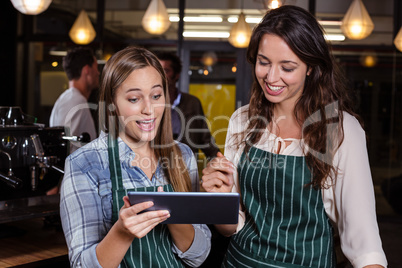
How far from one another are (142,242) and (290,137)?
0.64 m

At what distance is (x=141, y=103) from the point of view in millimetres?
1592

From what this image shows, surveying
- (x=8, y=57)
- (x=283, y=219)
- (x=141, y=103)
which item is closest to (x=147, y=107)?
(x=141, y=103)

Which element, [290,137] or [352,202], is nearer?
[352,202]

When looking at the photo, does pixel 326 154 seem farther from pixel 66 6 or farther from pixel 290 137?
pixel 66 6

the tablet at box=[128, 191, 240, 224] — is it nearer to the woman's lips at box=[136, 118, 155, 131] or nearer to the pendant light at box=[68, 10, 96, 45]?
the woman's lips at box=[136, 118, 155, 131]

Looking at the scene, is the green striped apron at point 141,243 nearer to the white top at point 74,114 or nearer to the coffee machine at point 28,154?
the coffee machine at point 28,154

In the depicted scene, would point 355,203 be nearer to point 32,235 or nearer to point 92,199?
point 92,199

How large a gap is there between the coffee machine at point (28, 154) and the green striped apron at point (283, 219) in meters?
1.08

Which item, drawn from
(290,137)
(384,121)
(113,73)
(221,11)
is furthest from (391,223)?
(113,73)

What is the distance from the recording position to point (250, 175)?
1.76 meters

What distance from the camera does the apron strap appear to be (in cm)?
158

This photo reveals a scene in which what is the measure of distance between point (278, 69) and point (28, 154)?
4.49ft

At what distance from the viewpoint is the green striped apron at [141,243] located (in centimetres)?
156

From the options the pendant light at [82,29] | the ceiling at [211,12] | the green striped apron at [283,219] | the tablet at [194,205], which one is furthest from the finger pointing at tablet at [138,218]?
the ceiling at [211,12]
